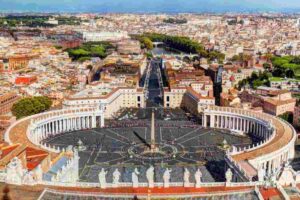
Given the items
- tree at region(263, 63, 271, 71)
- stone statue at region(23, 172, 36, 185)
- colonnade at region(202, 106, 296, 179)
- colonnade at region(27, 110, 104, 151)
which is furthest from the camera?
tree at region(263, 63, 271, 71)

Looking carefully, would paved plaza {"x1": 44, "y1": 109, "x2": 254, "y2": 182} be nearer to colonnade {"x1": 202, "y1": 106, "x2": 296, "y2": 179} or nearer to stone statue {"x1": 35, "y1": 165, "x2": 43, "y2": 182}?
colonnade {"x1": 202, "y1": 106, "x2": 296, "y2": 179}

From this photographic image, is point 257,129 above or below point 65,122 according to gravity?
below

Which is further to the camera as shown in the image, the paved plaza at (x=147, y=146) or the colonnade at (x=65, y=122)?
the colonnade at (x=65, y=122)

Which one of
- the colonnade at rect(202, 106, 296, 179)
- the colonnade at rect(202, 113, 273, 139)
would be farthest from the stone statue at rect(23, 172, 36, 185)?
the colonnade at rect(202, 113, 273, 139)

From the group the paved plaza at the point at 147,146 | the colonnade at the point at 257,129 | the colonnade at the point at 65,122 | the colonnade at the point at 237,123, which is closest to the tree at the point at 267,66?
the paved plaza at the point at 147,146

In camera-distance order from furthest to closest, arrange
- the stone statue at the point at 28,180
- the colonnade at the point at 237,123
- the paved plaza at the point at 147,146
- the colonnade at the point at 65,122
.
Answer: the colonnade at the point at 237,123 < the colonnade at the point at 65,122 < the paved plaza at the point at 147,146 < the stone statue at the point at 28,180

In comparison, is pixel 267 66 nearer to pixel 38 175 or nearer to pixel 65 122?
pixel 65 122

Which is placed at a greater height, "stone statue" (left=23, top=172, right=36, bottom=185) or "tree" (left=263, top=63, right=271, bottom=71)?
"stone statue" (left=23, top=172, right=36, bottom=185)

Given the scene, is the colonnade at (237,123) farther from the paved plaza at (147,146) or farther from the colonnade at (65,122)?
the colonnade at (65,122)

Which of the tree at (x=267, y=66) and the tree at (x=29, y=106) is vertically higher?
the tree at (x=29, y=106)

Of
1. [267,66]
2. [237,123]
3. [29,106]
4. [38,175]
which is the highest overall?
[38,175]

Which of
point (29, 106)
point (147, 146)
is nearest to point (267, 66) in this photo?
point (29, 106)

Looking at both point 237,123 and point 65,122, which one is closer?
point 65,122
